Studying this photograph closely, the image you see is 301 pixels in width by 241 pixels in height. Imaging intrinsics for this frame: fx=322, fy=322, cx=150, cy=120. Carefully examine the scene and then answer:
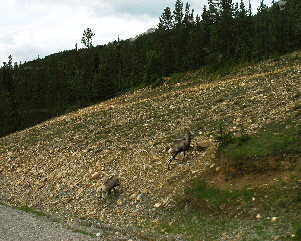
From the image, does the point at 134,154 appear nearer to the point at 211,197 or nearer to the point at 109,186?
the point at 109,186

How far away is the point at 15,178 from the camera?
23.4 m

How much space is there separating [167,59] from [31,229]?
57.2 m

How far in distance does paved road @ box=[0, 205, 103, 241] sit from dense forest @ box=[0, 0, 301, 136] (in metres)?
39.8

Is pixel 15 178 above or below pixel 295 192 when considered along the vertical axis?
below

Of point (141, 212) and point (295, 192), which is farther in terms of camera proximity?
point (141, 212)

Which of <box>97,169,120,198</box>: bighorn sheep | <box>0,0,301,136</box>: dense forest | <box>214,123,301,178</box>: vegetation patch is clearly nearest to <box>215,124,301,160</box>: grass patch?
<box>214,123,301,178</box>: vegetation patch

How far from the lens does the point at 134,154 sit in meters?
19.3

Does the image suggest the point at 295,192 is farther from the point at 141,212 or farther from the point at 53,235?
the point at 53,235

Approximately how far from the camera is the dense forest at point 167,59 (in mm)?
54406

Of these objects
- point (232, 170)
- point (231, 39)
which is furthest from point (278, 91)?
point (231, 39)

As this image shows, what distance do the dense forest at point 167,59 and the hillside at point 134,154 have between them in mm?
24389

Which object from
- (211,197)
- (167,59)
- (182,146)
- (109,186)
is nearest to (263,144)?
(211,197)

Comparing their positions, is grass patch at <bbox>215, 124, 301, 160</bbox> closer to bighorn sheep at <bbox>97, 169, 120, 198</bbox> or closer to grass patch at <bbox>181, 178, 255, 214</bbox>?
grass patch at <bbox>181, 178, 255, 214</bbox>

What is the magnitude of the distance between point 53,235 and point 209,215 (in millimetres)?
5897
